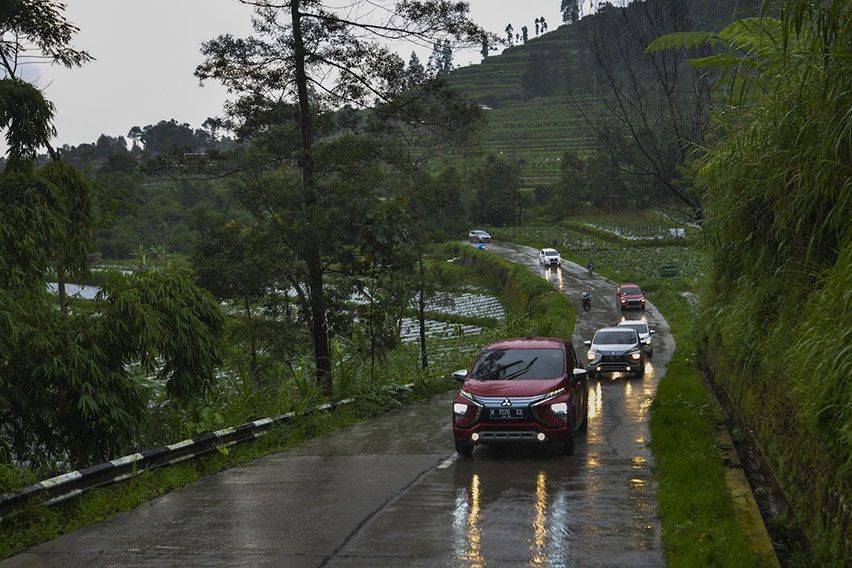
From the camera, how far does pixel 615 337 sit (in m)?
27.1

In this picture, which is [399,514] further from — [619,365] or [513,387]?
[619,365]

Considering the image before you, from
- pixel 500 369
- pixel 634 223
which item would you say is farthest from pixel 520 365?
pixel 634 223

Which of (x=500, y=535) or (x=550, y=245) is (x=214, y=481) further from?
(x=550, y=245)

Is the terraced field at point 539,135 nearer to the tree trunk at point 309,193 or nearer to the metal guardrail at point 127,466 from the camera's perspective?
the tree trunk at point 309,193

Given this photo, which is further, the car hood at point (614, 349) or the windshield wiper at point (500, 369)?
the car hood at point (614, 349)

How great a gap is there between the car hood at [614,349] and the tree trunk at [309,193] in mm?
8308

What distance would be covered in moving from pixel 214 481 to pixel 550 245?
85007mm

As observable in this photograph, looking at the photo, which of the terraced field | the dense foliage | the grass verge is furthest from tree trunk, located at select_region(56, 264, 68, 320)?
the terraced field

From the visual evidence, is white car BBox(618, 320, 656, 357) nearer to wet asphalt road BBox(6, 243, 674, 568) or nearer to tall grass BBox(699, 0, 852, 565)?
wet asphalt road BBox(6, 243, 674, 568)

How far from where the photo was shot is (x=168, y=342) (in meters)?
13.4

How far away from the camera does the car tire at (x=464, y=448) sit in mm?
12469

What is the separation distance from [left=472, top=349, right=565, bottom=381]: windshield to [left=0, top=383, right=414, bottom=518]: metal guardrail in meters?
3.76

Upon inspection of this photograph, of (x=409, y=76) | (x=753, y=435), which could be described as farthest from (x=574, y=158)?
(x=753, y=435)

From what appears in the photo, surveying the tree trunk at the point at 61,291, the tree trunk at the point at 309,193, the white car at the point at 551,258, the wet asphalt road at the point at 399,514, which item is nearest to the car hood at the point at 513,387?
the wet asphalt road at the point at 399,514
